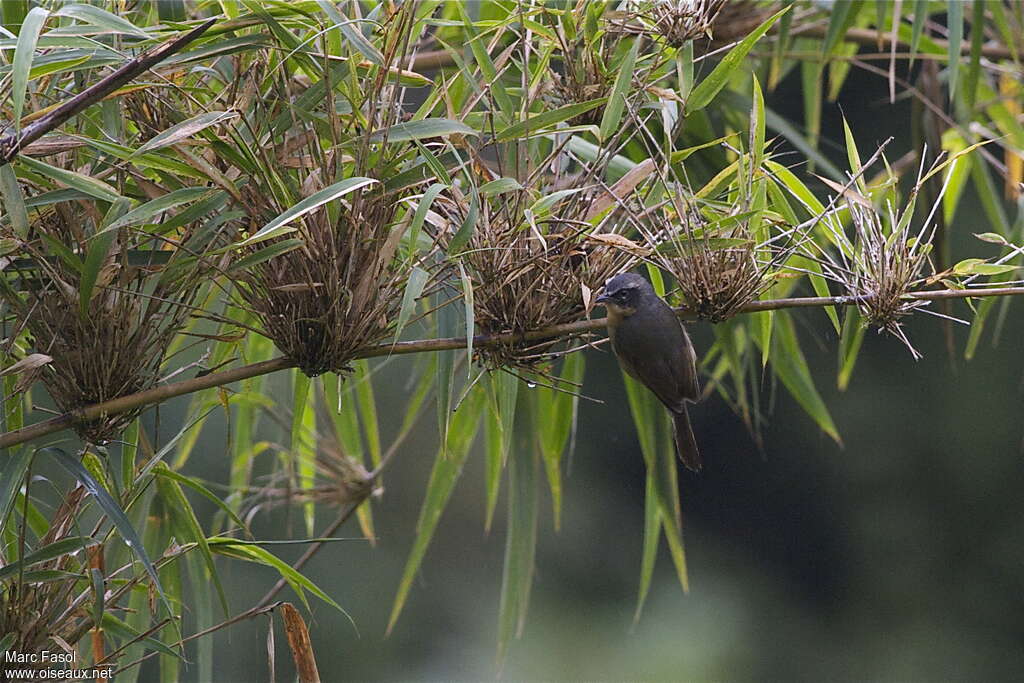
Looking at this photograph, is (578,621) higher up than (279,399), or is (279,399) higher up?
(279,399)

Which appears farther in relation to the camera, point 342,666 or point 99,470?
point 342,666

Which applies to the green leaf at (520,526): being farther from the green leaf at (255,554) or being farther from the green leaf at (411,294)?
the green leaf at (411,294)

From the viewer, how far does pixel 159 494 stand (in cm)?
183

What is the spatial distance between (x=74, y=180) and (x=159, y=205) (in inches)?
3.9

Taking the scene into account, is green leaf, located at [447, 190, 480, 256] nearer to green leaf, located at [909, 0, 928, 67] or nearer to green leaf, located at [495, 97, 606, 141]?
green leaf, located at [495, 97, 606, 141]

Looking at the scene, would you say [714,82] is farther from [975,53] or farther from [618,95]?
[975,53]

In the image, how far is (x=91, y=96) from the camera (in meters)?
1.30

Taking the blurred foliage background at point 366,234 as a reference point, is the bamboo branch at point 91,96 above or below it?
above

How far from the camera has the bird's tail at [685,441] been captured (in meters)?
2.02

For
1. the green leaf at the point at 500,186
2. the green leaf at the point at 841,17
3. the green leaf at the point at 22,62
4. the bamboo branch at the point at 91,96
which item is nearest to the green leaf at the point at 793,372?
the green leaf at the point at 841,17

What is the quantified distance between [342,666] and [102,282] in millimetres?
5824

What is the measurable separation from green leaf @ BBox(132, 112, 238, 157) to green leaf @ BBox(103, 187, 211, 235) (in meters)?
0.06

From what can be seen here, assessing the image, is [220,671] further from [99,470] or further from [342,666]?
[99,470]

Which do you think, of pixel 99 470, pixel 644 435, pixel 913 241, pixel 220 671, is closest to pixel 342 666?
pixel 220 671
